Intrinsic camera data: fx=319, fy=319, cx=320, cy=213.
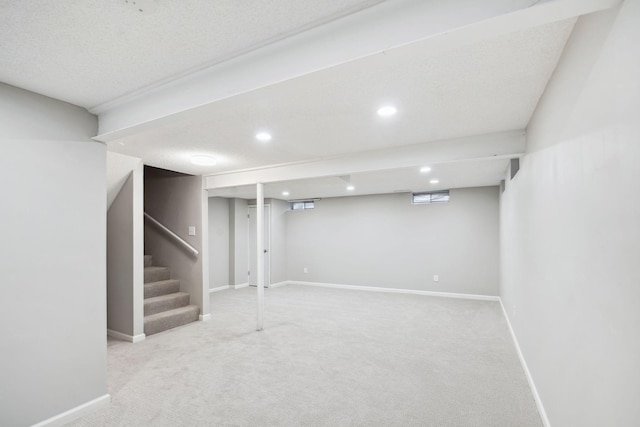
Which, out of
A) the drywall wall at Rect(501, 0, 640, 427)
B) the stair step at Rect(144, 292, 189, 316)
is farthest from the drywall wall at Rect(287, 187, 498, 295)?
the drywall wall at Rect(501, 0, 640, 427)

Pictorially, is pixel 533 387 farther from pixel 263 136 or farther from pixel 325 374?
pixel 263 136

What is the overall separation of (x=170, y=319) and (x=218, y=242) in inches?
117

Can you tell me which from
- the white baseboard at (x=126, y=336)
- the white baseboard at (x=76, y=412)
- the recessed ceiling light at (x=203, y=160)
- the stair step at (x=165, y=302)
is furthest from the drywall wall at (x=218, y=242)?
the white baseboard at (x=76, y=412)

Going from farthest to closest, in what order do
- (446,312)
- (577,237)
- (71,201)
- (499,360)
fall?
(446,312)
(499,360)
(71,201)
(577,237)

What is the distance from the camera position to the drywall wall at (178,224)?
4.99 metres

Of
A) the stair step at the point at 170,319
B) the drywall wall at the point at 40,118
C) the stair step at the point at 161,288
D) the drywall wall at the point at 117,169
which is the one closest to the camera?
the drywall wall at the point at 40,118

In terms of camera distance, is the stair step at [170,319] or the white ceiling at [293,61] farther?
the stair step at [170,319]

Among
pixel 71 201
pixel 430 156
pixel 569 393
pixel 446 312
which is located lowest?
pixel 446 312

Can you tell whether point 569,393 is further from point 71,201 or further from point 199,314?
point 199,314

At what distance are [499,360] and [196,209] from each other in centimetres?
451

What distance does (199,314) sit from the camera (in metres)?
4.91

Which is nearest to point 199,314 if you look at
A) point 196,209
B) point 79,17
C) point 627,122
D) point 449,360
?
point 196,209

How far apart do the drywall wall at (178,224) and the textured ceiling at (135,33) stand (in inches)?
128

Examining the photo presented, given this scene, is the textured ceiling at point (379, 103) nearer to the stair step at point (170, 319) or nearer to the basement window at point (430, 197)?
the stair step at point (170, 319)
